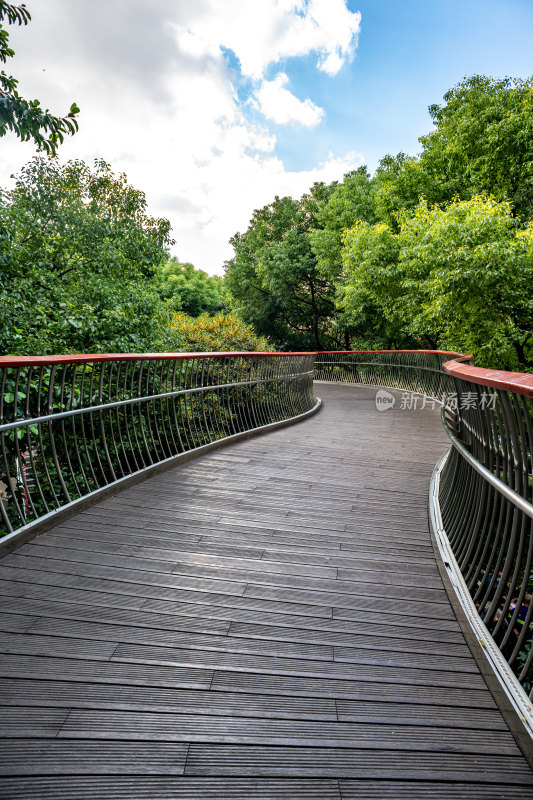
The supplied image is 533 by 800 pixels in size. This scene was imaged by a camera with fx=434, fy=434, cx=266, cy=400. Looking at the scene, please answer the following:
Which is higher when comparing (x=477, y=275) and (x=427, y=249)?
(x=427, y=249)

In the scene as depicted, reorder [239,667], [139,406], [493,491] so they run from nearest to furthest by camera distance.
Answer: [239,667]
[493,491]
[139,406]

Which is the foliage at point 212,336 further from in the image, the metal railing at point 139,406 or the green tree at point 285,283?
the green tree at point 285,283

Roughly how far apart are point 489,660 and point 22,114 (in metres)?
7.05

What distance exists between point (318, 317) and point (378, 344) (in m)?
7.38

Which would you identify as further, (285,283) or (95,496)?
(285,283)

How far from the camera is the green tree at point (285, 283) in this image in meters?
28.5

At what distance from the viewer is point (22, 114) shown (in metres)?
5.34

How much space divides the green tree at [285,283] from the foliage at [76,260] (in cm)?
1559

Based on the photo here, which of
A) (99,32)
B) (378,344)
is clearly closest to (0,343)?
(99,32)

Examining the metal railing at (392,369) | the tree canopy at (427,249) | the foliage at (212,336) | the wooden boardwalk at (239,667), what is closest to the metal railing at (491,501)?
the wooden boardwalk at (239,667)

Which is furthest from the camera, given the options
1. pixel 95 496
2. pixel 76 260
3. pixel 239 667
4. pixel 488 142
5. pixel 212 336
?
pixel 488 142

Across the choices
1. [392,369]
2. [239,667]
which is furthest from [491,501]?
[392,369]

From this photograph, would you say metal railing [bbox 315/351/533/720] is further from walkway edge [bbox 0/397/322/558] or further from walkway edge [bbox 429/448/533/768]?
walkway edge [bbox 0/397/322/558]

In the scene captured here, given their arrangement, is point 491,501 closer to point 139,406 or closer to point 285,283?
point 139,406
